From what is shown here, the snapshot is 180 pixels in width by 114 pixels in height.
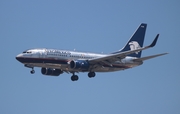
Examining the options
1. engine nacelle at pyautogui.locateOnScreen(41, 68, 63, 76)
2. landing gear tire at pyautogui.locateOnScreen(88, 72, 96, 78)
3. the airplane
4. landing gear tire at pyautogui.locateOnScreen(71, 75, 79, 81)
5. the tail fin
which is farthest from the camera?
the tail fin

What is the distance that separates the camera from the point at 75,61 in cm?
8031

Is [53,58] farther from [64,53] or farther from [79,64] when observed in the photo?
[79,64]

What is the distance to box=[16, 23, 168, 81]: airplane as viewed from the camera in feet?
258

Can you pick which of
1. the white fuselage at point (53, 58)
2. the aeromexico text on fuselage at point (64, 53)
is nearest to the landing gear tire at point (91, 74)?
the white fuselage at point (53, 58)

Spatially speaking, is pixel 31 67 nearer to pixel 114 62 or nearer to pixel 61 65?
pixel 61 65

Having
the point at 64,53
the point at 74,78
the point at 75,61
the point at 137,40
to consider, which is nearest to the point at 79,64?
the point at 75,61

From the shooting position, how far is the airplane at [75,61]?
258 ft

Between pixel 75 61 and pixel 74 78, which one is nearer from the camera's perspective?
pixel 75 61

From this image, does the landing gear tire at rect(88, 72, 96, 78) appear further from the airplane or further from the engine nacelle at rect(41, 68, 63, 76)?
the engine nacelle at rect(41, 68, 63, 76)

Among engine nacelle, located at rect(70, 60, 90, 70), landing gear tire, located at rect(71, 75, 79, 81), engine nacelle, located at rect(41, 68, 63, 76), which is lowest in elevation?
landing gear tire, located at rect(71, 75, 79, 81)

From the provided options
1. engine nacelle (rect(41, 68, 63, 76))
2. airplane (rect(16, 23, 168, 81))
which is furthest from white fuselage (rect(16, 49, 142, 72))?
engine nacelle (rect(41, 68, 63, 76))

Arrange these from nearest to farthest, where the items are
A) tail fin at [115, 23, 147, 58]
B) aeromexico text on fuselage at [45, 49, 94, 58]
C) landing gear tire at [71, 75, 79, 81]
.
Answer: aeromexico text on fuselage at [45, 49, 94, 58]
landing gear tire at [71, 75, 79, 81]
tail fin at [115, 23, 147, 58]

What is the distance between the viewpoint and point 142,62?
86.4m

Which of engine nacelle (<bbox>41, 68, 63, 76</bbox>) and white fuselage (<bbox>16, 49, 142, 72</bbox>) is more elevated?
white fuselage (<bbox>16, 49, 142, 72</bbox>)
